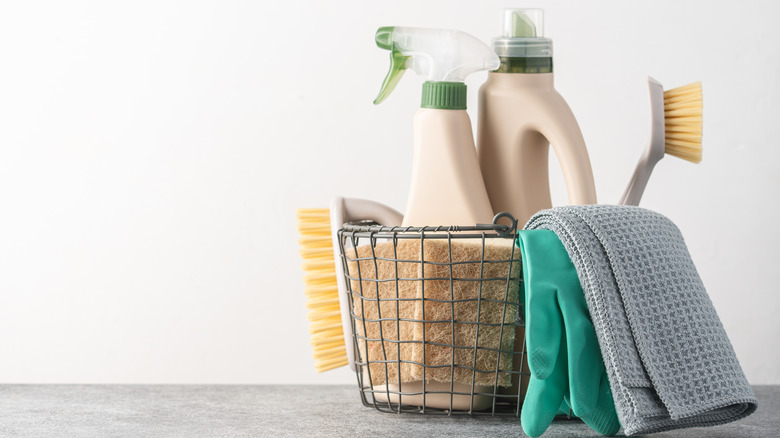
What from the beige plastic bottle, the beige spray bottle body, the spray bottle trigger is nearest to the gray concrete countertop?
the beige plastic bottle

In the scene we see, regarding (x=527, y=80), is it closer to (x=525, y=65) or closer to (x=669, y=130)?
(x=525, y=65)

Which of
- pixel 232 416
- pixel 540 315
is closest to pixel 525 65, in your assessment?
pixel 540 315

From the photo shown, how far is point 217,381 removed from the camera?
3.12ft

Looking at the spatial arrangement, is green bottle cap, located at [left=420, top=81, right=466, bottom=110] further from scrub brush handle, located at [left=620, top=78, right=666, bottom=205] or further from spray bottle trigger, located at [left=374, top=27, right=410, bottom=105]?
scrub brush handle, located at [left=620, top=78, right=666, bottom=205]

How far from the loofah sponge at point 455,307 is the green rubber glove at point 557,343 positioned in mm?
45

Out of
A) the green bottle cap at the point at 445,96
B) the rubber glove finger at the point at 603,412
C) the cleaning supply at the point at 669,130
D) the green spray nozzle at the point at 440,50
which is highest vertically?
the green spray nozzle at the point at 440,50

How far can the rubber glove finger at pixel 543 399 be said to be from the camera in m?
0.49

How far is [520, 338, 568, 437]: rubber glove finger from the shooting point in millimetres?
488

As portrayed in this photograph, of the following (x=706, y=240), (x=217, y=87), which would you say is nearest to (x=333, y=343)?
(x=217, y=87)

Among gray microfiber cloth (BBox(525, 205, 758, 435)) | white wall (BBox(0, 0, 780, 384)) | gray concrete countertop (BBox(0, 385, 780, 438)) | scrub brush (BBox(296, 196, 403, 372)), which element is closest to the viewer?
gray microfiber cloth (BBox(525, 205, 758, 435))

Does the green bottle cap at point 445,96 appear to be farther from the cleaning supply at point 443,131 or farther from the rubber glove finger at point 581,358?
the rubber glove finger at point 581,358

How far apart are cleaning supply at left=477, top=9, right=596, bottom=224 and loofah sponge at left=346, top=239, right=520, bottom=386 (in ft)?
0.24

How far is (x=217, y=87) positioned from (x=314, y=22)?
137 mm

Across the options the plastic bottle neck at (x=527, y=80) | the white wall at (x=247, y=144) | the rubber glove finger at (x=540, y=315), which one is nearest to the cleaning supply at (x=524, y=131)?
the plastic bottle neck at (x=527, y=80)
